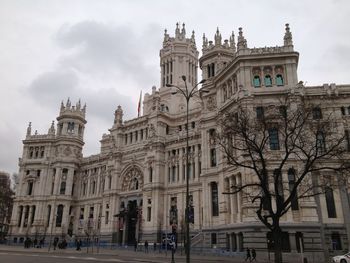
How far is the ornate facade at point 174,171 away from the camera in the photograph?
38.4 m

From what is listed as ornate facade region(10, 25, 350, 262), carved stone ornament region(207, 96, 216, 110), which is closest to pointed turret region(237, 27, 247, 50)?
ornate facade region(10, 25, 350, 262)

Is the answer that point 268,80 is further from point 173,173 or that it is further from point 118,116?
point 118,116

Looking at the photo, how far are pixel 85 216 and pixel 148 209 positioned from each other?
23.6 metres

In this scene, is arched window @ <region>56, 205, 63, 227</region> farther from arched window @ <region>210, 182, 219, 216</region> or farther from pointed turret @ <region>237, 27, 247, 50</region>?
pointed turret @ <region>237, 27, 247, 50</region>

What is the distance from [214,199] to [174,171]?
665 inches

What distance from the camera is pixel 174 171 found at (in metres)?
63.8

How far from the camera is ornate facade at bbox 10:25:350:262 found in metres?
38.4

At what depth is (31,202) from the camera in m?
81.2

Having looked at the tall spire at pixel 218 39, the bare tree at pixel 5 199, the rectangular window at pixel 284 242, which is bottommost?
the rectangular window at pixel 284 242

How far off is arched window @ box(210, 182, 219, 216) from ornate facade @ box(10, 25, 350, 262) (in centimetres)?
14

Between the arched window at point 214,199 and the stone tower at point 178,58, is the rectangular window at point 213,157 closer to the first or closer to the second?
the arched window at point 214,199

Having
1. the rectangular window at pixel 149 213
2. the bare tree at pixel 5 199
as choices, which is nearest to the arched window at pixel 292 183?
the rectangular window at pixel 149 213

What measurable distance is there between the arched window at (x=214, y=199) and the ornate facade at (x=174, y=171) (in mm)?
144

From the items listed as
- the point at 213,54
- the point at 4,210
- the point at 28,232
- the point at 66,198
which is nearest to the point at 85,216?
the point at 66,198
